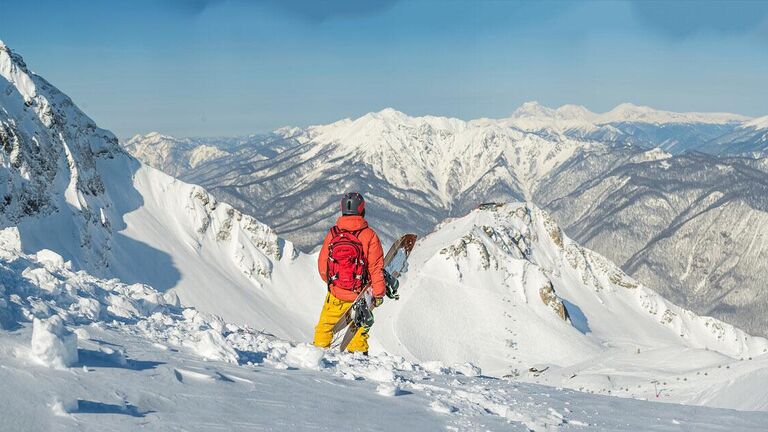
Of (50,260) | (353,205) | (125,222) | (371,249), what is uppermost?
(353,205)

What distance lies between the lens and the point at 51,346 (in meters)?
6.26

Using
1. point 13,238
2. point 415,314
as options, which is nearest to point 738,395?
point 13,238

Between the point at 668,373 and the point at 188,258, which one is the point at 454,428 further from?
the point at 188,258

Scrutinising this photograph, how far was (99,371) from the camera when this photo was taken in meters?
6.68

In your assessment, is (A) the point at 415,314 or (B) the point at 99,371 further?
(A) the point at 415,314

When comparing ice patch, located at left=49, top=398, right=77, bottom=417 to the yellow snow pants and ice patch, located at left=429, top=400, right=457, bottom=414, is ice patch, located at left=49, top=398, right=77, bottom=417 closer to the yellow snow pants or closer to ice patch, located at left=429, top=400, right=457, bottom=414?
ice patch, located at left=429, top=400, right=457, bottom=414

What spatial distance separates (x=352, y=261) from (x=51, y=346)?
9921mm

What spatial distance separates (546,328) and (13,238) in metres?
72.7

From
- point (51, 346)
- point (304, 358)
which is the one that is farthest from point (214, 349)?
point (51, 346)

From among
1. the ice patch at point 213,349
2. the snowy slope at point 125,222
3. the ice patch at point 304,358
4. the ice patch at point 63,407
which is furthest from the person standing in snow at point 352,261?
the snowy slope at point 125,222

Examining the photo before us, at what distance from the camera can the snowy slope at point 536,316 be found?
7086cm

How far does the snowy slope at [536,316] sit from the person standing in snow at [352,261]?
36624mm

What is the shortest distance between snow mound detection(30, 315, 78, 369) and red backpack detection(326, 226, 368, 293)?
941cm

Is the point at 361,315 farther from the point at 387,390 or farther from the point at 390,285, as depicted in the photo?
the point at 387,390
